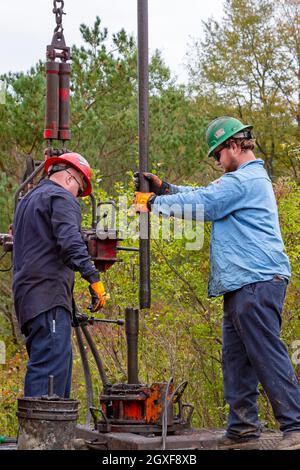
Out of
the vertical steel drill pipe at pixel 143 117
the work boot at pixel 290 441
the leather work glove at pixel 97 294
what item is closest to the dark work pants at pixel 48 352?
the leather work glove at pixel 97 294

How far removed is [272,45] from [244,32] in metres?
1.29

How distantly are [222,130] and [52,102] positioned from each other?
149 centimetres

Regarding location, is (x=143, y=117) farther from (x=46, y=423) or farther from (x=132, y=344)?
(x=46, y=423)

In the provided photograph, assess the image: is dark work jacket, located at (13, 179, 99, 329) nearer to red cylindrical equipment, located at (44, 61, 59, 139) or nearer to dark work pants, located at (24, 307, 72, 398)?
dark work pants, located at (24, 307, 72, 398)

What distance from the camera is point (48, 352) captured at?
559 centimetres

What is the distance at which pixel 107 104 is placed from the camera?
19.3 m

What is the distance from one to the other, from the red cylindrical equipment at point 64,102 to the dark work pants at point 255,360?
73.7 inches

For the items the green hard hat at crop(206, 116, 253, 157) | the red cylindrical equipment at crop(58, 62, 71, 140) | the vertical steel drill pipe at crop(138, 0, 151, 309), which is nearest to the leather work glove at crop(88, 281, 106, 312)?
the vertical steel drill pipe at crop(138, 0, 151, 309)

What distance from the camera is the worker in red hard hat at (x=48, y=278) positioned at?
555cm

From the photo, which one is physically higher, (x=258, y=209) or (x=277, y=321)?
(x=258, y=209)

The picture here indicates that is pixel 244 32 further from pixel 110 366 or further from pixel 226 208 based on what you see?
pixel 226 208

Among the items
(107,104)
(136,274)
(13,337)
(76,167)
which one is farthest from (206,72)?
(76,167)
